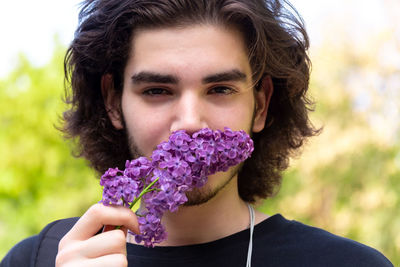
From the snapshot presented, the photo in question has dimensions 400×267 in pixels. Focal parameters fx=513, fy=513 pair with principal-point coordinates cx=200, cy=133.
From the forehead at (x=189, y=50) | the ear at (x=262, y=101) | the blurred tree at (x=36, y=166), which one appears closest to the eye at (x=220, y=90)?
the forehead at (x=189, y=50)

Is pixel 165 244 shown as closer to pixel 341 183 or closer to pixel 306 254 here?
pixel 306 254

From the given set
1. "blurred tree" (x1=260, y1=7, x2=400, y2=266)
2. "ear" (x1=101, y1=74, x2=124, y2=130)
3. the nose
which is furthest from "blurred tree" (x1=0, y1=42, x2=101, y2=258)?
the nose

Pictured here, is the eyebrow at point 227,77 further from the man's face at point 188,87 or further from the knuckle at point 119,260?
the knuckle at point 119,260

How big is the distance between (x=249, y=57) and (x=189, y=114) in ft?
2.26

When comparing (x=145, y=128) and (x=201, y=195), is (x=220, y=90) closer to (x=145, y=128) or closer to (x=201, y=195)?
(x=145, y=128)

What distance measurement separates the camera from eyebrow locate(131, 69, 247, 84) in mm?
2756

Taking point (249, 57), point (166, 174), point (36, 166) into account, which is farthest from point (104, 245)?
point (36, 166)

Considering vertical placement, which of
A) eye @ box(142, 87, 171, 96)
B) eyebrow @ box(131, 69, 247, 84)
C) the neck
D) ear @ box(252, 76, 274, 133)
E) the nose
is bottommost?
the neck

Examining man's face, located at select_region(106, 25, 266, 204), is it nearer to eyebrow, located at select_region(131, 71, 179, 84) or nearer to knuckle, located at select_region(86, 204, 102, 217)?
eyebrow, located at select_region(131, 71, 179, 84)

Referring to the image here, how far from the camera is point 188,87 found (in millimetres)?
2746

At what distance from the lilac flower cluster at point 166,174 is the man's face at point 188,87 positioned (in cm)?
38

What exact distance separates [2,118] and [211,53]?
1143cm

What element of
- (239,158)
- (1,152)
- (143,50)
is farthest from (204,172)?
(1,152)

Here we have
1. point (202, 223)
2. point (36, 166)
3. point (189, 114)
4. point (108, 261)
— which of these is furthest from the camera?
point (36, 166)
